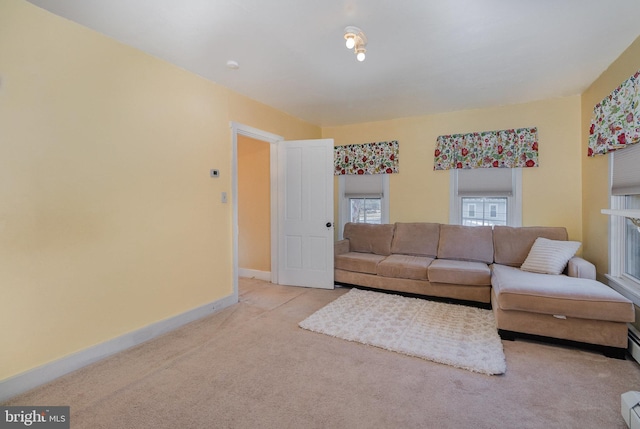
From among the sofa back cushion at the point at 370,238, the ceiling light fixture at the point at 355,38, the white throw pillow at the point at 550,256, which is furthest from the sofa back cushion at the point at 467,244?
the ceiling light fixture at the point at 355,38

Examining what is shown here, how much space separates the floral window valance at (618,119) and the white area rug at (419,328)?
1918 millimetres

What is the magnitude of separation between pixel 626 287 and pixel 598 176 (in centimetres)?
126

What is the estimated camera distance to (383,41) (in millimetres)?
2318

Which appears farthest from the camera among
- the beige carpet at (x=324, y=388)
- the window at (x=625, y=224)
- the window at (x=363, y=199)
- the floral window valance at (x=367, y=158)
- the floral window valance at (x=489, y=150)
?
the window at (x=363, y=199)

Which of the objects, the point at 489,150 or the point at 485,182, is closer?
the point at 489,150

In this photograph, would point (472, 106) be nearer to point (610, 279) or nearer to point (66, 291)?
point (610, 279)

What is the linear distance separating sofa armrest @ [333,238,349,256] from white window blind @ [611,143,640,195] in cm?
291

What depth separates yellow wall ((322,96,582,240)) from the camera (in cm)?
361

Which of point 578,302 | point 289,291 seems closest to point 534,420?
point 578,302

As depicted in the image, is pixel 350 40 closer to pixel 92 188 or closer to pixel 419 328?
pixel 92 188

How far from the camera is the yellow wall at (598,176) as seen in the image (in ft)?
8.46

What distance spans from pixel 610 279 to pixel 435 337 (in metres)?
1.80

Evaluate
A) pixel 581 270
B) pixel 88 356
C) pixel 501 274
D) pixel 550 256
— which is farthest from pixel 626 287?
pixel 88 356

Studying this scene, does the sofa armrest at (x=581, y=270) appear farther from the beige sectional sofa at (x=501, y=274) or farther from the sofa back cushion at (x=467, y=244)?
the sofa back cushion at (x=467, y=244)
